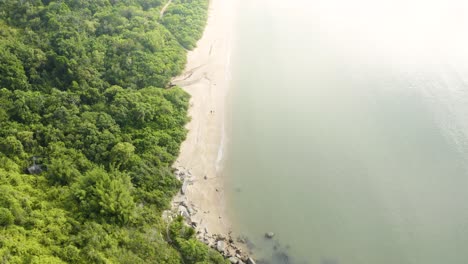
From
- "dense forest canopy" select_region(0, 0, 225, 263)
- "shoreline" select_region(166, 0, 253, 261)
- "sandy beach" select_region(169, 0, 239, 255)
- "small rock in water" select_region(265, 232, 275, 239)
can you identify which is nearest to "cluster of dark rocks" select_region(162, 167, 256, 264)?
"shoreline" select_region(166, 0, 253, 261)

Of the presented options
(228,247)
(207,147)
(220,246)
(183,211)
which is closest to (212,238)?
(220,246)

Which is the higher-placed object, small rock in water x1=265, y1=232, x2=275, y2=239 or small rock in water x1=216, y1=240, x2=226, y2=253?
small rock in water x1=216, y1=240, x2=226, y2=253

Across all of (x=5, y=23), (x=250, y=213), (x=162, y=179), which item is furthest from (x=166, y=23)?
(x=250, y=213)

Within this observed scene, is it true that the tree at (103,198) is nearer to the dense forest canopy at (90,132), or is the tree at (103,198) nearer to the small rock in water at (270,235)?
the dense forest canopy at (90,132)

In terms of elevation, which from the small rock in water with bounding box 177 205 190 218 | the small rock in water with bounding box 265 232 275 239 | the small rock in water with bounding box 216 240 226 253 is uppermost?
the small rock in water with bounding box 177 205 190 218

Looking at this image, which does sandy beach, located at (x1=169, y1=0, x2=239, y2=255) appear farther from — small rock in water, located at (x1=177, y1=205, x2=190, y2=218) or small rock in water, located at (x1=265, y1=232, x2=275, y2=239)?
small rock in water, located at (x1=265, y1=232, x2=275, y2=239)

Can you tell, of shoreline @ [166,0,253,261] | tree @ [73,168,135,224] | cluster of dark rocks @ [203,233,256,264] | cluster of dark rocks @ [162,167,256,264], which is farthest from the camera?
shoreline @ [166,0,253,261]

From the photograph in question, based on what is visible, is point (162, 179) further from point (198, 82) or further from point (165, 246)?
point (198, 82)
